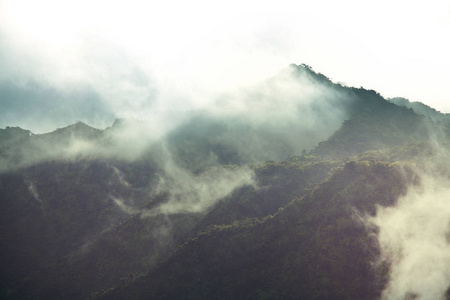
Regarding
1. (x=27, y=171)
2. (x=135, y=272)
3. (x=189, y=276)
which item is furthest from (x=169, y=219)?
(x=27, y=171)

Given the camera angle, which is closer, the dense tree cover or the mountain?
the dense tree cover

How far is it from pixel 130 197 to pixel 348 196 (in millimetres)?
102004

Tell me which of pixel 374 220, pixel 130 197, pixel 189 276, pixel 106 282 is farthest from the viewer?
pixel 130 197

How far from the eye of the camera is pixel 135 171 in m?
177

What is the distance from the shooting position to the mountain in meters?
86.5

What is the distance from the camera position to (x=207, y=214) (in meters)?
125

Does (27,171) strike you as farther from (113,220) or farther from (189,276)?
(189,276)

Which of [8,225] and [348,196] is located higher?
[8,225]

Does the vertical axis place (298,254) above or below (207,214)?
below

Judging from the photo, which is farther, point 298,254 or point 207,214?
point 207,214

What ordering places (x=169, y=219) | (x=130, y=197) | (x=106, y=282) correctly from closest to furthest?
(x=106, y=282) < (x=169, y=219) < (x=130, y=197)

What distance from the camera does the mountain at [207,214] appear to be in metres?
86.5

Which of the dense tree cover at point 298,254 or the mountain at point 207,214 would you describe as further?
the mountain at point 207,214

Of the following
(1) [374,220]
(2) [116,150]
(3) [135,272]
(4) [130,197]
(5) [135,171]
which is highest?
(2) [116,150]
